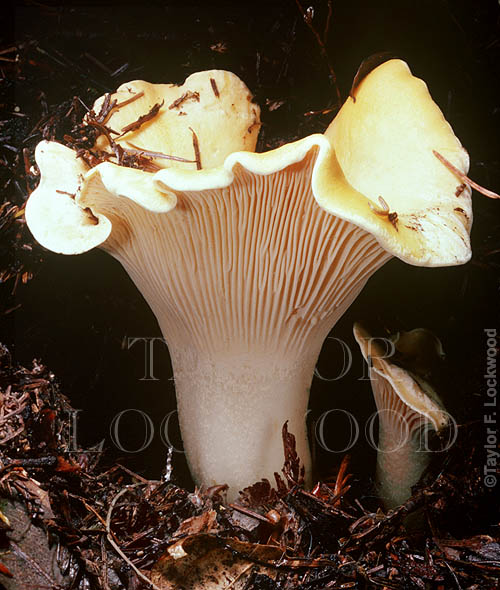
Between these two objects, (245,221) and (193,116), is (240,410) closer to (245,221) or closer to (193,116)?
(245,221)

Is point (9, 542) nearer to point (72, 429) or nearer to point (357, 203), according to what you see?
point (72, 429)

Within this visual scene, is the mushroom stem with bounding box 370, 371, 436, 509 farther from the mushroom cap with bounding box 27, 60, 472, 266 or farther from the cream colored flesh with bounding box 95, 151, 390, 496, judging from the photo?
the mushroom cap with bounding box 27, 60, 472, 266

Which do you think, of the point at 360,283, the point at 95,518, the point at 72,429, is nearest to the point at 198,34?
the point at 360,283

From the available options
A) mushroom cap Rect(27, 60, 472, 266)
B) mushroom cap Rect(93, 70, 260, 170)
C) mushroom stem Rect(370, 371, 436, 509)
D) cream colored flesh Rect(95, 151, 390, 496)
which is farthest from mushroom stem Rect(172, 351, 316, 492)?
mushroom cap Rect(93, 70, 260, 170)

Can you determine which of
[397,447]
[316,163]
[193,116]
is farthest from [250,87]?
[397,447]

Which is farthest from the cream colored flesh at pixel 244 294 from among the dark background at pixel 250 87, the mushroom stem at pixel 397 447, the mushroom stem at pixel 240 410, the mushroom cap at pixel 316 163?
the dark background at pixel 250 87

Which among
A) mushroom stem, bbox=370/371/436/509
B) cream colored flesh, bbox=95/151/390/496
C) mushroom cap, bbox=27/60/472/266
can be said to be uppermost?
mushroom cap, bbox=27/60/472/266
